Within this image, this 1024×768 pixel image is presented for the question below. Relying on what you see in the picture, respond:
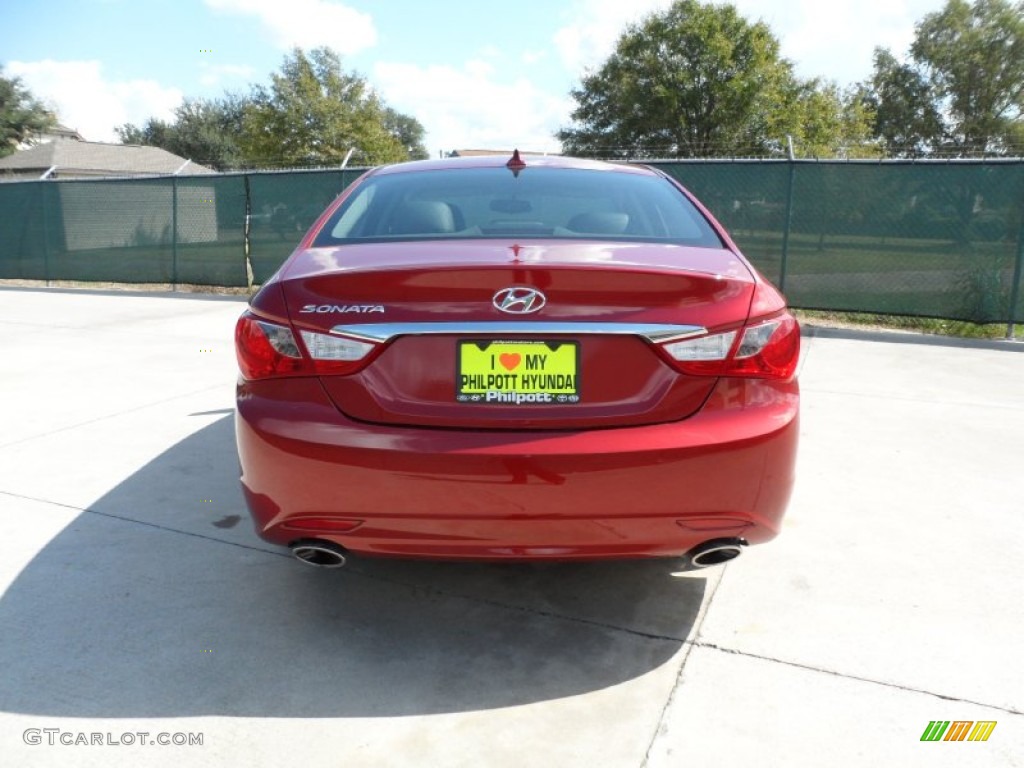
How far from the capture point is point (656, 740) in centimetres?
215

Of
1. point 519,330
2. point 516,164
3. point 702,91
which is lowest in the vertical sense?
point 519,330

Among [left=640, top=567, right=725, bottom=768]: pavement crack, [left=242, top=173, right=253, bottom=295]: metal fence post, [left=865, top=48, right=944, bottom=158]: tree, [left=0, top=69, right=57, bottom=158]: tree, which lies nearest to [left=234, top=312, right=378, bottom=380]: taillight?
[left=640, top=567, right=725, bottom=768]: pavement crack

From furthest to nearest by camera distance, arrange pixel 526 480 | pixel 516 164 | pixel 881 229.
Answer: pixel 881 229, pixel 516 164, pixel 526 480

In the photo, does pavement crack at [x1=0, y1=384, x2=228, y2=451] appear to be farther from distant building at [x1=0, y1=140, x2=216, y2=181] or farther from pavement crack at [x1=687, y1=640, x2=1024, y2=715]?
distant building at [x1=0, y1=140, x2=216, y2=181]

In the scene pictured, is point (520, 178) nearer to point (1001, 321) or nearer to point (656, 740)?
point (656, 740)

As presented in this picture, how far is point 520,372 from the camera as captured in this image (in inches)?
86.7

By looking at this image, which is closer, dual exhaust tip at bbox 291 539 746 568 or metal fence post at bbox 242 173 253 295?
dual exhaust tip at bbox 291 539 746 568

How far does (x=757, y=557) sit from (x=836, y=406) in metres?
2.74

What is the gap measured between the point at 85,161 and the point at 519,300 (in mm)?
51437

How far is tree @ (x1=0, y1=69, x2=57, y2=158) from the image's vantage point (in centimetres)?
4606

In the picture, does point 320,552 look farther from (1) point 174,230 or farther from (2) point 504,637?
(1) point 174,230

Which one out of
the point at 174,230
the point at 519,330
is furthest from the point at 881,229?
the point at 174,230

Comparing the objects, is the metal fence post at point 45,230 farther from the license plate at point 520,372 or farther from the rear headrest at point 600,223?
the license plate at point 520,372

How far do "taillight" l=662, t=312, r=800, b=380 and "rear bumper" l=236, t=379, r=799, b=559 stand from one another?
0.05 metres
